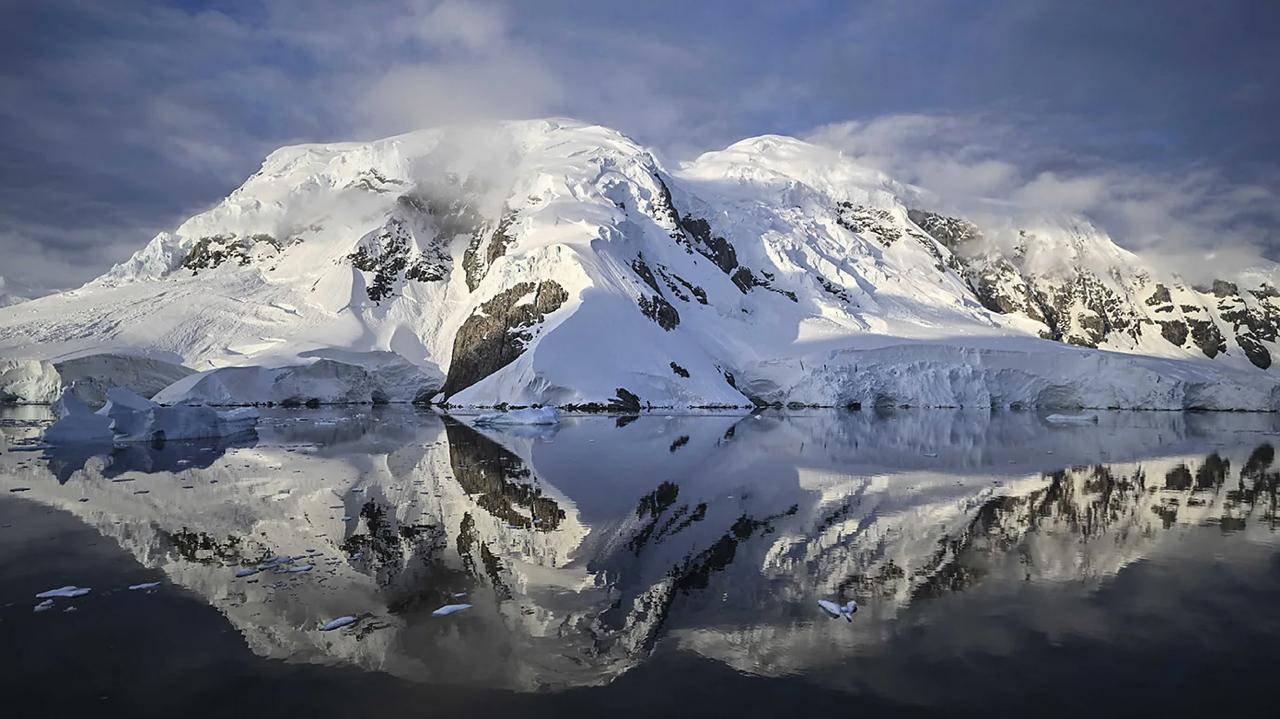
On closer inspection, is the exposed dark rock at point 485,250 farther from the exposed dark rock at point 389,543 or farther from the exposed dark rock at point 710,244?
the exposed dark rock at point 389,543

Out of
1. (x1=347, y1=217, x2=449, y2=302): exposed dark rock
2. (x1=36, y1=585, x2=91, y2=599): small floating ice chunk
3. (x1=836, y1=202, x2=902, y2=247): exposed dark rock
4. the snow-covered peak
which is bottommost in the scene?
(x1=36, y1=585, x2=91, y2=599): small floating ice chunk

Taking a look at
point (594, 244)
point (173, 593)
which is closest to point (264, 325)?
point (594, 244)

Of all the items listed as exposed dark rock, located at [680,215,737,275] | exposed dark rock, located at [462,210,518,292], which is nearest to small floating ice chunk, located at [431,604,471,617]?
exposed dark rock, located at [462,210,518,292]

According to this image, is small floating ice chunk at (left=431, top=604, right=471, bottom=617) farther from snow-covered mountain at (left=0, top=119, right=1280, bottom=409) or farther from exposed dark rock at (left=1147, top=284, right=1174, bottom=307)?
exposed dark rock at (left=1147, top=284, right=1174, bottom=307)

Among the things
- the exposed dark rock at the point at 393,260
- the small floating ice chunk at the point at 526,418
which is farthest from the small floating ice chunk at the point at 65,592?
the exposed dark rock at the point at 393,260

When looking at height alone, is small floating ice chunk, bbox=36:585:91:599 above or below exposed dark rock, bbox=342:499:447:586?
below

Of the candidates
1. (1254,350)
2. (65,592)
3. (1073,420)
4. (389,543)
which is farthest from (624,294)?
(1254,350)

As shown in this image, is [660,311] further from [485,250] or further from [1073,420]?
[1073,420]
